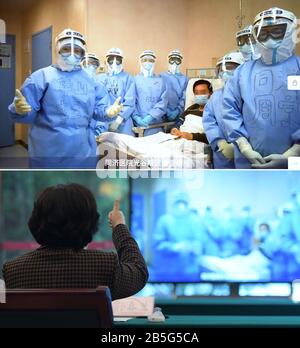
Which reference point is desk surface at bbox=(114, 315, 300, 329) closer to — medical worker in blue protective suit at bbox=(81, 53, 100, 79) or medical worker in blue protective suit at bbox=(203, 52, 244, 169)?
medical worker in blue protective suit at bbox=(203, 52, 244, 169)

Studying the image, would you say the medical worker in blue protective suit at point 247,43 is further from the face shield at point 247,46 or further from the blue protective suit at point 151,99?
the blue protective suit at point 151,99

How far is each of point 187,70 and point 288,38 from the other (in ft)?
0.97

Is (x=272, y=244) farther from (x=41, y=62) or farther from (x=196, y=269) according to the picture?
(x=41, y=62)

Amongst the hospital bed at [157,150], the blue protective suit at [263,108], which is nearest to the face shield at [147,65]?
the hospital bed at [157,150]

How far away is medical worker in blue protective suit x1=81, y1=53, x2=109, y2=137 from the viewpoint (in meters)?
1.26

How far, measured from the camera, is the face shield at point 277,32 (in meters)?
1.27

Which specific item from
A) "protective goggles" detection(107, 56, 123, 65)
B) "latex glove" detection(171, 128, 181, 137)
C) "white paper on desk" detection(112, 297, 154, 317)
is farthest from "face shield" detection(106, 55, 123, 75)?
"white paper on desk" detection(112, 297, 154, 317)

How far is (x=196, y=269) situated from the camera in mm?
1312

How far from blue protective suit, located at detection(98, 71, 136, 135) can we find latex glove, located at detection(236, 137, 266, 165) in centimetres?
31

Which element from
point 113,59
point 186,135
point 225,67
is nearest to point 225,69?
point 225,67

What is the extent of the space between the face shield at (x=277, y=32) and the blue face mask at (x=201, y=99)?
210mm

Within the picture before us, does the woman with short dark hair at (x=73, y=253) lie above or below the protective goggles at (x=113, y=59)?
below

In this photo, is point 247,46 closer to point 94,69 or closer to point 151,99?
point 151,99
